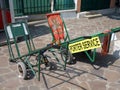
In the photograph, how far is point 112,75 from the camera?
5.89 metres

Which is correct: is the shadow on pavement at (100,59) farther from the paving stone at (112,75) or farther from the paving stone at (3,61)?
the paving stone at (3,61)

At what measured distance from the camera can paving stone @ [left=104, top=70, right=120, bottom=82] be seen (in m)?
5.70

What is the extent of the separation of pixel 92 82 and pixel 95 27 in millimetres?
5506

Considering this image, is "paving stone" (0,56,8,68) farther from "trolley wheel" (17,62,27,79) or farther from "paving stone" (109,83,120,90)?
"paving stone" (109,83,120,90)

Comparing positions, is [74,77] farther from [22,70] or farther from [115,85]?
[22,70]

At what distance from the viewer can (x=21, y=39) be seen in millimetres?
8430

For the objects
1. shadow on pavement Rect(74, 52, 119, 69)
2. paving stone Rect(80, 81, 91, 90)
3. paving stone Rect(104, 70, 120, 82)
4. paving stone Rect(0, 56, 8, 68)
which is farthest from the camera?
shadow on pavement Rect(74, 52, 119, 69)

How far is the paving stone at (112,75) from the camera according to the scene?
5.70 meters

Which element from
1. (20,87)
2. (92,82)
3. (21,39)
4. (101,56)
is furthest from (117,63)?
(21,39)

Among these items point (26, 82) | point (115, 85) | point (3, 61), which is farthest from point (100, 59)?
point (3, 61)

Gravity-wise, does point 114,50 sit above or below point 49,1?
below

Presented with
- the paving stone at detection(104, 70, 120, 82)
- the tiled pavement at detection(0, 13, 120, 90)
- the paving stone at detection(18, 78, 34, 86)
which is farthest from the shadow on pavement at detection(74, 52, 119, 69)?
the paving stone at detection(18, 78, 34, 86)

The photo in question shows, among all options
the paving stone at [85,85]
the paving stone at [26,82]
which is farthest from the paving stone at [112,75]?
the paving stone at [26,82]

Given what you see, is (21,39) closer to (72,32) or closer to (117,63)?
(72,32)
